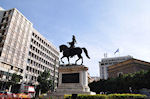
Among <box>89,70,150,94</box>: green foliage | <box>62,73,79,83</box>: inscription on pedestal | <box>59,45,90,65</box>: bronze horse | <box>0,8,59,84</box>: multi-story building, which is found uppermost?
<box>0,8,59,84</box>: multi-story building

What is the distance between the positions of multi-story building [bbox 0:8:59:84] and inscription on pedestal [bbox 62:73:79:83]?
719 inches

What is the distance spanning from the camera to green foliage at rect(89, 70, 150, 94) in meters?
28.7

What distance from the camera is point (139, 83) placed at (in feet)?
96.5

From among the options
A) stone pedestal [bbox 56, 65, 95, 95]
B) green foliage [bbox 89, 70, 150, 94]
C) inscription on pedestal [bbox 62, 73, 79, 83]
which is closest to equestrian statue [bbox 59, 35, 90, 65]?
stone pedestal [bbox 56, 65, 95, 95]

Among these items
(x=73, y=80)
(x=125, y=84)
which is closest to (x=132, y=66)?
(x=125, y=84)

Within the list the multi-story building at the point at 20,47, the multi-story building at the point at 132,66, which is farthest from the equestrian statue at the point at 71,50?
the multi-story building at the point at 132,66

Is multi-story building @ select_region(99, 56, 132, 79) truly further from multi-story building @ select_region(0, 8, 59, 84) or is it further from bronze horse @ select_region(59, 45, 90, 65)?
bronze horse @ select_region(59, 45, 90, 65)

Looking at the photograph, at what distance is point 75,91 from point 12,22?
125ft

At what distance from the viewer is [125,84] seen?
31.5 meters

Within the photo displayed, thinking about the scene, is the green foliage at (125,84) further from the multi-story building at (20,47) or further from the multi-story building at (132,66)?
the multi-story building at (20,47)

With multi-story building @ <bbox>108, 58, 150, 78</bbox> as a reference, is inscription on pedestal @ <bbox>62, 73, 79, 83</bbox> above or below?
below

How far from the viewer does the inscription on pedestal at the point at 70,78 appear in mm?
15848

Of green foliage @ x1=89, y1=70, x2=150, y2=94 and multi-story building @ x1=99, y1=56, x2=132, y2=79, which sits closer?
green foliage @ x1=89, y1=70, x2=150, y2=94

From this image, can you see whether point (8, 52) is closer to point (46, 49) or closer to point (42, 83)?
point (42, 83)
